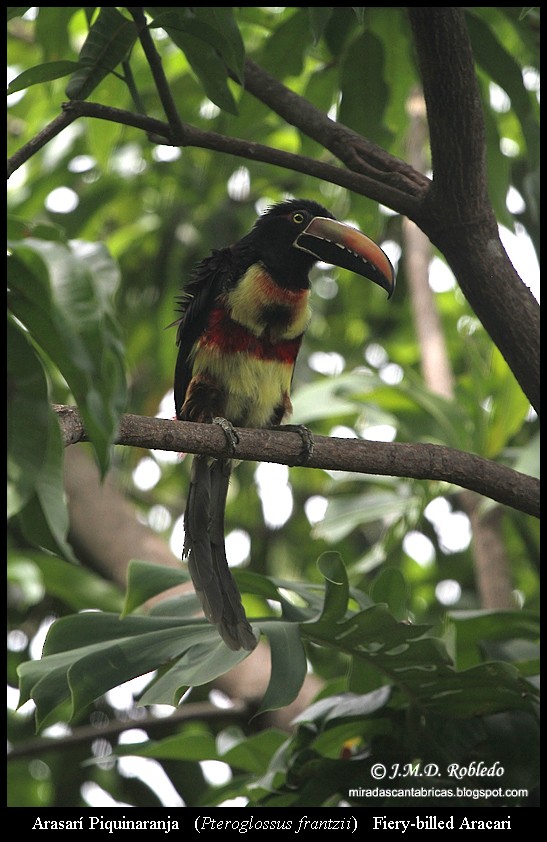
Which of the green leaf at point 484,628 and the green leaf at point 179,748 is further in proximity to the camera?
the green leaf at point 179,748

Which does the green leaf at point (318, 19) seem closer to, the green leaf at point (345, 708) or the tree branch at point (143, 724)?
the green leaf at point (345, 708)

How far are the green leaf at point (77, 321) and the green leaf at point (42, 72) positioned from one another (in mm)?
984

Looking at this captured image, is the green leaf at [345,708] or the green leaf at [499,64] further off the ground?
the green leaf at [499,64]

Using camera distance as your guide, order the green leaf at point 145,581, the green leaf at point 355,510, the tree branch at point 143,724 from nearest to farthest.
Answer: the green leaf at point 145,581 → the tree branch at point 143,724 → the green leaf at point 355,510

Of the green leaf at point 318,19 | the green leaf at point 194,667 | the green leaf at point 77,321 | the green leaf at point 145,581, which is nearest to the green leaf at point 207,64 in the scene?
the green leaf at point 318,19

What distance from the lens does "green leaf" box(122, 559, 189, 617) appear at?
248cm

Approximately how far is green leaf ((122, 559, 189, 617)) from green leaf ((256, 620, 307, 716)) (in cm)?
33

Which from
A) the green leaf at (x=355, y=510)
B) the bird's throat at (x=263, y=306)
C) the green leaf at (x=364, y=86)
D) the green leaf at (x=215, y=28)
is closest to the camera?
the green leaf at (x=215, y=28)

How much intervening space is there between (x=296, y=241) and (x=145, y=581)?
1464mm

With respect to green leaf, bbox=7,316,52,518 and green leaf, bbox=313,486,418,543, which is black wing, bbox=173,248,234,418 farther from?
green leaf, bbox=7,316,52,518

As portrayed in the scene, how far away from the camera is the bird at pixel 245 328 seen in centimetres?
320

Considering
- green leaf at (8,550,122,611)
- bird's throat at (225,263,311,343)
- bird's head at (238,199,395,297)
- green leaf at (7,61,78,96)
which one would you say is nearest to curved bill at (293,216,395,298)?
bird's head at (238,199,395,297)

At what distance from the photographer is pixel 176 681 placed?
2.18m
